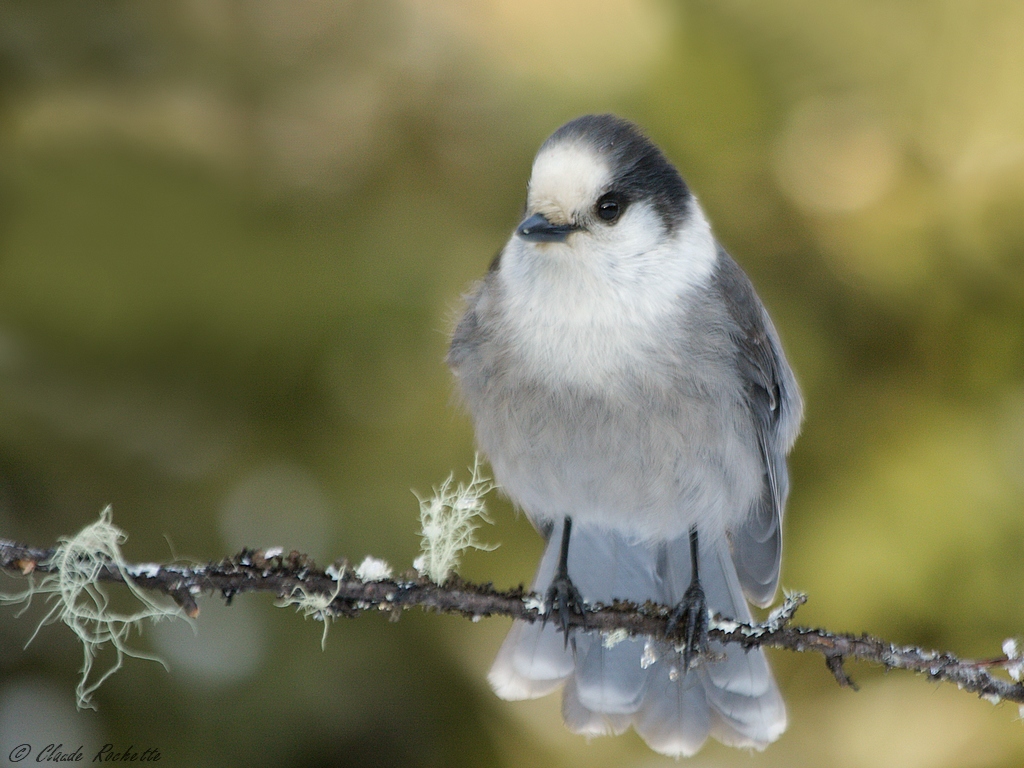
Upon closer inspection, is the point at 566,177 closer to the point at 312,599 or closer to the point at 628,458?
the point at 628,458

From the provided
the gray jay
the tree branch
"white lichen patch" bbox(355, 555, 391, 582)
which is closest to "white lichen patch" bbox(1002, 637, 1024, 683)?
the tree branch

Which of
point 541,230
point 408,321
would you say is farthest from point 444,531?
point 408,321

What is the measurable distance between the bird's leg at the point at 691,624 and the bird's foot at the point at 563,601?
90 millimetres

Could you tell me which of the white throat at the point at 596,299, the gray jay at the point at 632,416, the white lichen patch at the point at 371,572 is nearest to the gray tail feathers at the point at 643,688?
the gray jay at the point at 632,416

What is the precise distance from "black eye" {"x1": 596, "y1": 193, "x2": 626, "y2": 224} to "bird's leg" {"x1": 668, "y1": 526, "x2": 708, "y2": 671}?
0.34 meters

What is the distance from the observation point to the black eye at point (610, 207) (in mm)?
791

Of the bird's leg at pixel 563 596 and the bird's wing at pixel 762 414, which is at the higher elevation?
the bird's wing at pixel 762 414

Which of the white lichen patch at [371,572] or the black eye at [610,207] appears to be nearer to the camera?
the white lichen patch at [371,572]

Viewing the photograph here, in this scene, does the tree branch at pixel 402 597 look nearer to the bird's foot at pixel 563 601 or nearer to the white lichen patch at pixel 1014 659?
the white lichen patch at pixel 1014 659

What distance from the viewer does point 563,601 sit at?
2.95 feet

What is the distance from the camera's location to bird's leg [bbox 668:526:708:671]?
78 cm

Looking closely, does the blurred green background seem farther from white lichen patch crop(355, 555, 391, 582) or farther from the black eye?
white lichen patch crop(355, 555, 391, 582)

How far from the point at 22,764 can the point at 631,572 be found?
622 millimetres

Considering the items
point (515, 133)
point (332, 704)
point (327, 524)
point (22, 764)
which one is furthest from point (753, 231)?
point (22, 764)
